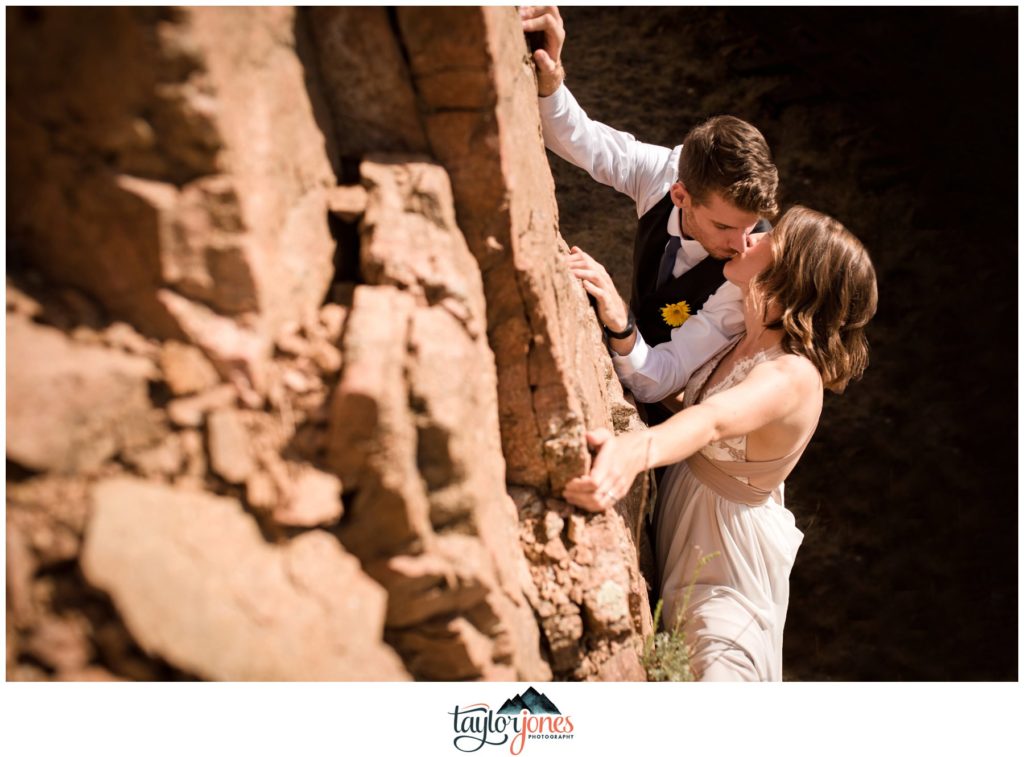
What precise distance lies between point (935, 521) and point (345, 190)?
5412 millimetres

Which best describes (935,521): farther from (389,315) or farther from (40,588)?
(40,588)

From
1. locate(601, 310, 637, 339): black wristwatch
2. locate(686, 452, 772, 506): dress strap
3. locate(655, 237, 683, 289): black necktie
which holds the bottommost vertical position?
locate(686, 452, 772, 506): dress strap

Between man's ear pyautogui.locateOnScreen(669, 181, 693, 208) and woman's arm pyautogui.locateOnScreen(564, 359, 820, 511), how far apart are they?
75cm

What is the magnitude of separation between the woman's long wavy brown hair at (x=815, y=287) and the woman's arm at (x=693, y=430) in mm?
130

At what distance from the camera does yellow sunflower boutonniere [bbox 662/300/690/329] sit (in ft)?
9.73

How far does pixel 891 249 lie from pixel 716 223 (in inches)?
130

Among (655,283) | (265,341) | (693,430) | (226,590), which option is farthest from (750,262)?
(226,590)

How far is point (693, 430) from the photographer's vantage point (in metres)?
2.21

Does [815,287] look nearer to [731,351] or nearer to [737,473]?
[731,351]

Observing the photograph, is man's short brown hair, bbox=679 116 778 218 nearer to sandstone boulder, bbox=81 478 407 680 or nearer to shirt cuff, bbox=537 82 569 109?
shirt cuff, bbox=537 82 569 109

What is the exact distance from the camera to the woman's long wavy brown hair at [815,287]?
2.58 m
